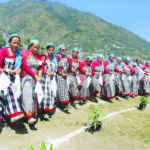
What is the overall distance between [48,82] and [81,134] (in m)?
1.74

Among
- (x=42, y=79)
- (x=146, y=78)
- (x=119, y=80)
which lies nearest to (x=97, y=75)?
(x=119, y=80)

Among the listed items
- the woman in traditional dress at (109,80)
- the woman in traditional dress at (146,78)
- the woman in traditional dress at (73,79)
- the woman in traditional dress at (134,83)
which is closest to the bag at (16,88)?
the woman in traditional dress at (73,79)

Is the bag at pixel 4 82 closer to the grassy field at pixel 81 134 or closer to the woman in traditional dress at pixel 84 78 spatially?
the grassy field at pixel 81 134

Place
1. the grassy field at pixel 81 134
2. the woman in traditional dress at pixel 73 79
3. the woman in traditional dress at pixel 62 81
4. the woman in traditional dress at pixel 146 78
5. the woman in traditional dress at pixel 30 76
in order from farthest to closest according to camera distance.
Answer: the woman in traditional dress at pixel 146 78 < the woman in traditional dress at pixel 73 79 < the woman in traditional dress at pixel 62 81 < the woman in traditional dress at pixel 30 76 < the grassy field at pixel 81 134

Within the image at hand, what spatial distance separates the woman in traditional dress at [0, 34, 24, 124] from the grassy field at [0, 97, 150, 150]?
1.28ft

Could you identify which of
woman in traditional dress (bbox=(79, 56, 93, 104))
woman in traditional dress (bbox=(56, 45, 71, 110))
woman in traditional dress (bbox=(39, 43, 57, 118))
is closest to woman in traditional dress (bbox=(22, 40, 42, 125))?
woman in traditional dress (bbox=(39, 43, 57, 118))

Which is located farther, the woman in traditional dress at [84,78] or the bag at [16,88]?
the woman in traditional dress at [84,78]

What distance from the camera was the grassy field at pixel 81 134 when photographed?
3.04 m

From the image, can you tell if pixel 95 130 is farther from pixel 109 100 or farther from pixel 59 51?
pixel 109 100

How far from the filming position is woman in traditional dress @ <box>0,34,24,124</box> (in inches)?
136

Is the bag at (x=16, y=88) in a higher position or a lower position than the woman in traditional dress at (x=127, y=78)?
higher

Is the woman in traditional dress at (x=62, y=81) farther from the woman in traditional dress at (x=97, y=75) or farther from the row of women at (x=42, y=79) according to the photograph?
the woman in traditional dress at (x=97, y=75)

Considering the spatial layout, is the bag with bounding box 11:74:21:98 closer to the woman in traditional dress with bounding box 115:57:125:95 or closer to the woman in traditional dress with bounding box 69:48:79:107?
the woman in traditional dress with bounding box 69:48:79:107

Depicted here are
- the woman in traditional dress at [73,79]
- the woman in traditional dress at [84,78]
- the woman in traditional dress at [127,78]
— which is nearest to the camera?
the woman in traditional dress at [73,79]
